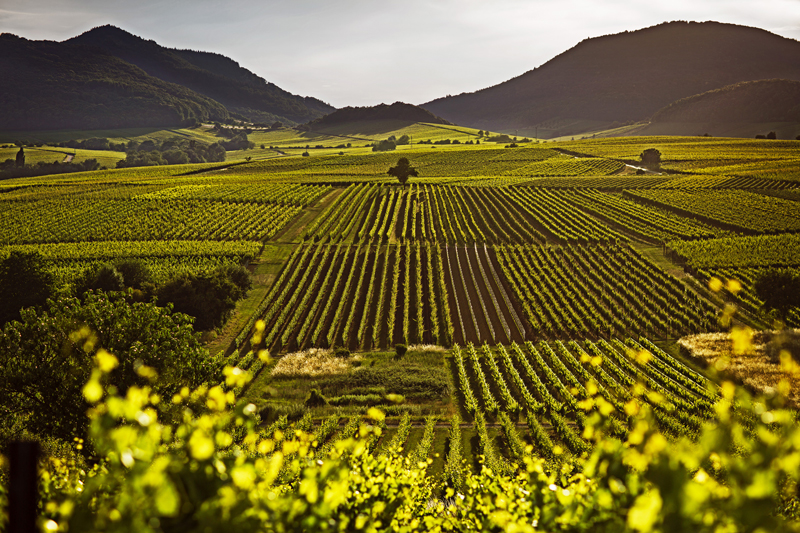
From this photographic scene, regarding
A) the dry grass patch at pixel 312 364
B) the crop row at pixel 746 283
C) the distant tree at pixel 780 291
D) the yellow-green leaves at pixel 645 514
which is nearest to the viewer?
the yellow-green leaves at pixel 645 514

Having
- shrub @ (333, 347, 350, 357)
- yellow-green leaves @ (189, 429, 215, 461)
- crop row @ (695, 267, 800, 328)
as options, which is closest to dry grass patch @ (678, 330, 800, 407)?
crop row @ (695, 267, 800, 328)

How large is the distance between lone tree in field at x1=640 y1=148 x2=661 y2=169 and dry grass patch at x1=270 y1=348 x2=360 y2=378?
129762 mm

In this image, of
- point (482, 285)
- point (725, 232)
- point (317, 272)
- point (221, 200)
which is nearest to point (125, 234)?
point (221, 200)

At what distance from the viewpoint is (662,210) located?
8131 centimetres

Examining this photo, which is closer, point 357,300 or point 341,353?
point 341,353

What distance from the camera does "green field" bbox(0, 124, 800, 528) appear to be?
2630 centimetres

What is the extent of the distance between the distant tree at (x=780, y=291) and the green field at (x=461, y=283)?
6.01 feet

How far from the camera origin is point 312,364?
34.4 meters

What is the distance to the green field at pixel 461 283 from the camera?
26.3m

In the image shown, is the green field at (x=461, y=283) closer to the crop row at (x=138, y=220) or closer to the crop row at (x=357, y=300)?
the crop row at (x=357, y=300)

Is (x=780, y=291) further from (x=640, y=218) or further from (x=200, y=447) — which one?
(x=200, y=447)

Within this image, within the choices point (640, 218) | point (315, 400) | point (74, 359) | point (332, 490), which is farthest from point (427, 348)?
point (640, 218)

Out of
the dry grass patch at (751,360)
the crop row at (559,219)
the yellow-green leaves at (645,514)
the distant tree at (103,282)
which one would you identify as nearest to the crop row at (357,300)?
the distant tree at (103,282)

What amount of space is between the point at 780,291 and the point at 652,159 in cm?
11000
